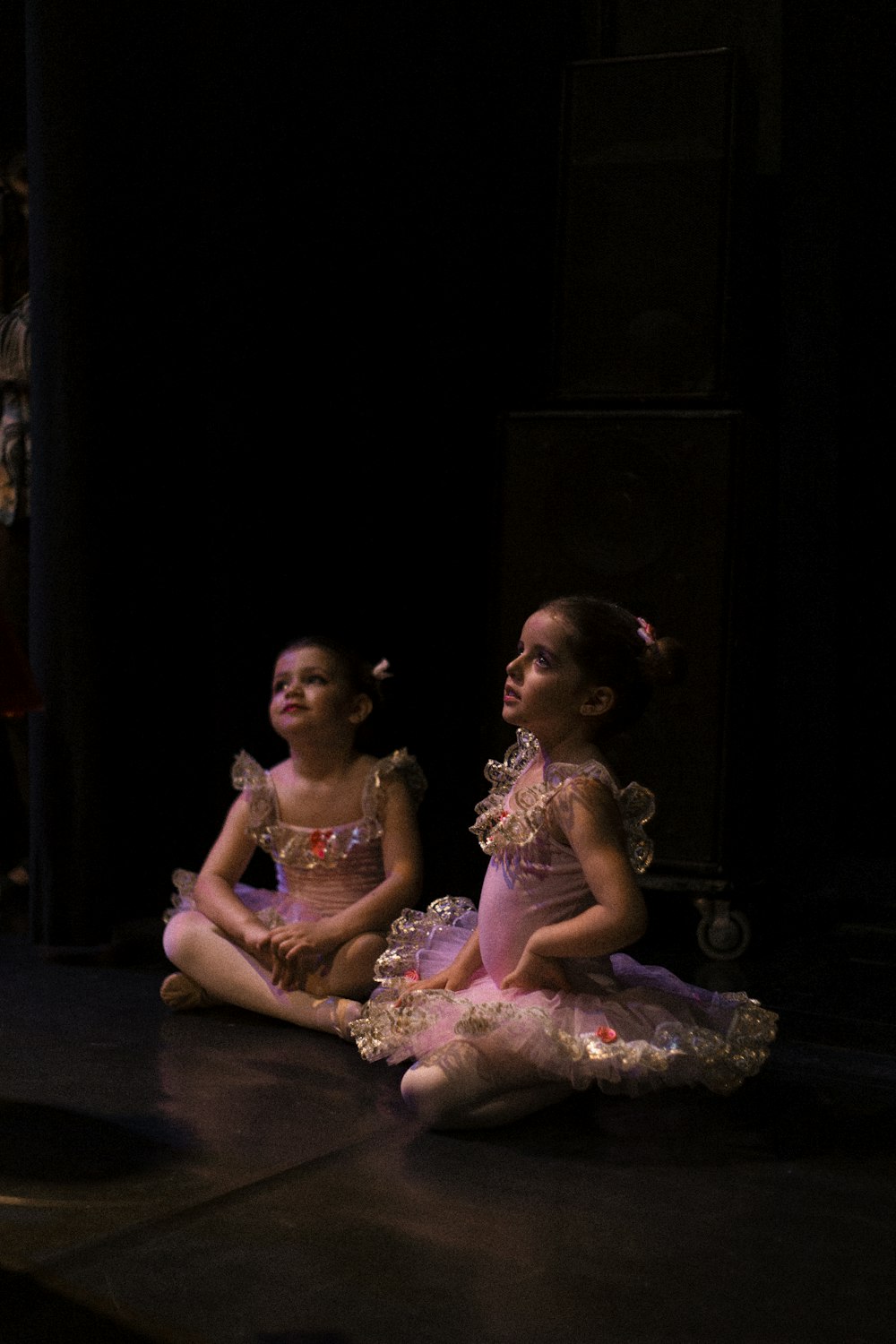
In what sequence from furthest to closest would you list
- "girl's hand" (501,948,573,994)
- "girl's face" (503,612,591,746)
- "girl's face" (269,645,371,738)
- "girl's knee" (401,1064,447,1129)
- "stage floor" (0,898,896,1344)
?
"girl's face" (269,645,371,738) → "girl's face" (503,612,591,746) → "girl's hand" (501,948,573,994) → "girl's knee" (401,1064,447,1129) → "stage floor" (0,898,896,1344)

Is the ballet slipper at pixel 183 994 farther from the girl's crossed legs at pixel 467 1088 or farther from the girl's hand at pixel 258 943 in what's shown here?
the girl's crossed legs at pixel 467 1088

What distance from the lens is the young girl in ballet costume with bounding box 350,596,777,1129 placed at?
2.09 m

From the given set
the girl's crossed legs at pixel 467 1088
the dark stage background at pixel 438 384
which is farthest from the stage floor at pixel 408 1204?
the dark stage background at pixel 438 384

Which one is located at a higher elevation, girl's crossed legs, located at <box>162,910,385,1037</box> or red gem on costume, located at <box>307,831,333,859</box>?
red gem on costume, located at <box>307,831,333,859</box>

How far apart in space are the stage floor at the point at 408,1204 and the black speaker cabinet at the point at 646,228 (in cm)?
137

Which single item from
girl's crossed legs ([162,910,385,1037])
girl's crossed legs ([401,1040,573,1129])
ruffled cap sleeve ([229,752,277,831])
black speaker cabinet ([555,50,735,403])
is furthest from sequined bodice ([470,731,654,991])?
black speaker cabinet ([555,50,735,403])

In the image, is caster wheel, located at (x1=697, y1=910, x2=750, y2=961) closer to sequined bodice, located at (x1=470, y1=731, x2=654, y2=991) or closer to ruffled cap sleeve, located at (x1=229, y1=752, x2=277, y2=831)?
sequined bodice, located at (x1=470, y1=731, x2=654, y2=991)

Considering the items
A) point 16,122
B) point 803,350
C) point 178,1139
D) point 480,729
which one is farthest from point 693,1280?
point 16,122

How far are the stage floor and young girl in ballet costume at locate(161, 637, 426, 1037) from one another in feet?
0.47

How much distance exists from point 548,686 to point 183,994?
882 millimetres

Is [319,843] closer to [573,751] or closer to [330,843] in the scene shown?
[330,843]

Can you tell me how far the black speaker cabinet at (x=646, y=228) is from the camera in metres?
3.06

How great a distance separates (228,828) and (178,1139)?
2.75 ft

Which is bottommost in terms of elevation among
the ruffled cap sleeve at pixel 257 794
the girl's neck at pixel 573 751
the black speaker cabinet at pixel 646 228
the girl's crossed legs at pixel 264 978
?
the girl's crossed legs at pixel 264 978
